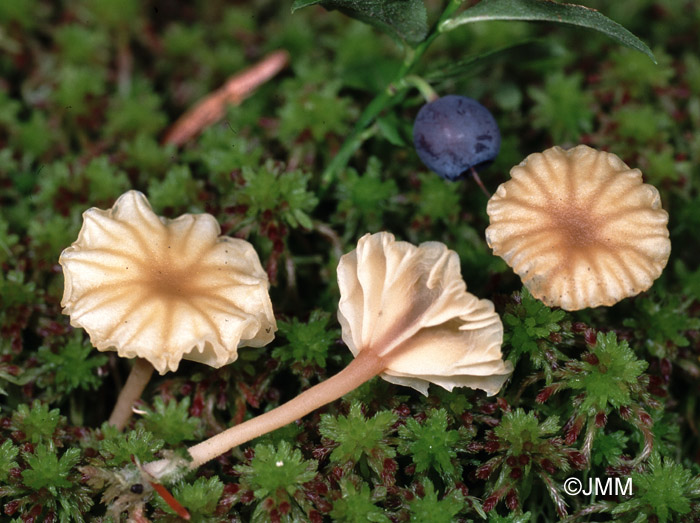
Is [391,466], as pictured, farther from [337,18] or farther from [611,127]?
[337,18]

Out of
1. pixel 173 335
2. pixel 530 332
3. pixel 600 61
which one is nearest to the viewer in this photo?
pixel 173 335

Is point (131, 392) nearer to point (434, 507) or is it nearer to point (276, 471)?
point (276, 471)

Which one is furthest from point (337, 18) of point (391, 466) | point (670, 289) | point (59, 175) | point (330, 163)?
point (391, 466)

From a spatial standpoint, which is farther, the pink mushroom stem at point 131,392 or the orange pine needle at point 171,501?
the pink mushroom stem at point 131,392

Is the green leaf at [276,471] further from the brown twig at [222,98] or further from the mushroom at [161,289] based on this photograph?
the brown twig at [222,98]

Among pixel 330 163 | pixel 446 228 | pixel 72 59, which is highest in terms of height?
pixel 72 59

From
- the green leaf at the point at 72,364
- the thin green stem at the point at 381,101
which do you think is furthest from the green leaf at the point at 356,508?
the thin green stem at the point at 381,101
